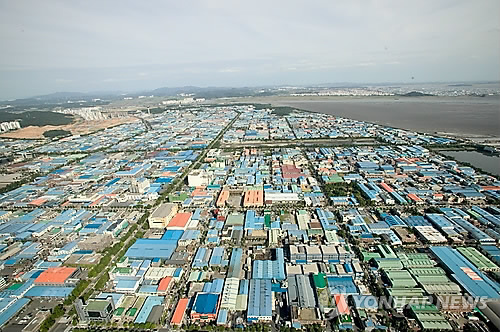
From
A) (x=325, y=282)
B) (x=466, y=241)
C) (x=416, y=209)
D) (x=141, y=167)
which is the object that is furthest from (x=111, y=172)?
(x=466, y=241)

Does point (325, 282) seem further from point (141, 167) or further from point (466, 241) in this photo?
point (141, 167)

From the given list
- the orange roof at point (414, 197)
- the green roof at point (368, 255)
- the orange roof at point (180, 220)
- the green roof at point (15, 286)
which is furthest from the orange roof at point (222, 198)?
the orange roof at point (414, 197)

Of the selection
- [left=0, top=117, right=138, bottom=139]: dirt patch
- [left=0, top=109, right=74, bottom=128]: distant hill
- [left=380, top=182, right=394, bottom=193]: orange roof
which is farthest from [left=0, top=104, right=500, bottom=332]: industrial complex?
[left=0, top=109, right=74, bottom=128]: distant hill

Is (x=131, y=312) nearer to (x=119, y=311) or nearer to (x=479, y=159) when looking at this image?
(x=119, y=311)

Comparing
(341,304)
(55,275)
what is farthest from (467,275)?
(55,275)

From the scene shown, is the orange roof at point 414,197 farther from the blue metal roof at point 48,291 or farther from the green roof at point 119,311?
the blue metal roof at point 48,291

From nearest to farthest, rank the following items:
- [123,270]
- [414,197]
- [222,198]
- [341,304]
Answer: [341,304], [123,270], [414,197], [222,198]

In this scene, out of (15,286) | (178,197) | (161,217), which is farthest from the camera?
(178,197)
